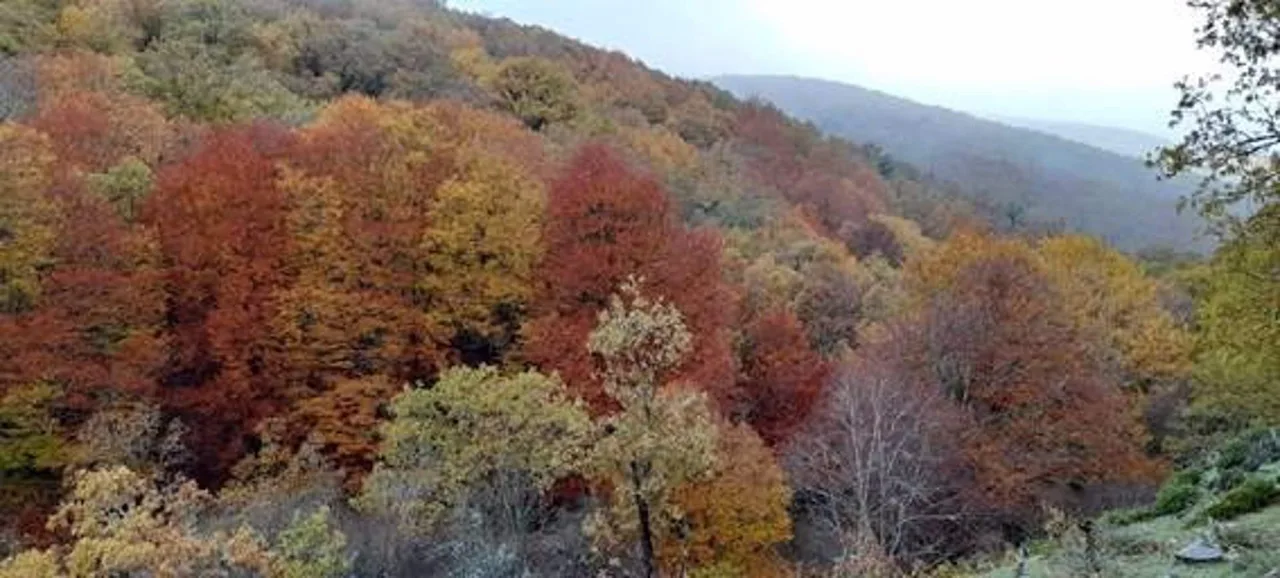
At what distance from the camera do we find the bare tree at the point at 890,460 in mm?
28641

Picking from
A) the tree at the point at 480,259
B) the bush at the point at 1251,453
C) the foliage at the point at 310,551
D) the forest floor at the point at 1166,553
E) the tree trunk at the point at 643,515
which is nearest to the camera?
the forest floor at the point at 1166,553

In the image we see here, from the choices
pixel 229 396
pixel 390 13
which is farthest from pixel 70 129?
Result: pixel 390 13

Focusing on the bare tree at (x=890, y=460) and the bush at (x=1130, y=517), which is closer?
the bush at (x=1130, y=517)

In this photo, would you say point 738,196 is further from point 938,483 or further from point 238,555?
point 238,555

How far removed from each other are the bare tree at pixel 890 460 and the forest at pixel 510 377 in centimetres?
15

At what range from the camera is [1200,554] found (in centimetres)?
1042

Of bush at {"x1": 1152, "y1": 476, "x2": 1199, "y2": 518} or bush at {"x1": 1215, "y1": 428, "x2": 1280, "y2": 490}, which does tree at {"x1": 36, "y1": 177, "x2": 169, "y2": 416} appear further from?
bush at {"x1": 1215, "y1": 428, "x2": 1280, "y2": 490}

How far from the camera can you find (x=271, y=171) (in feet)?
113

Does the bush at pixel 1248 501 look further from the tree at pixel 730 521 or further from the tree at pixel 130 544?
the tree at pixel 130 544

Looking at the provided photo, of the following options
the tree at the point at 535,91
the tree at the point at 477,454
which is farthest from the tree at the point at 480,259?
the tree at the point at 535,91

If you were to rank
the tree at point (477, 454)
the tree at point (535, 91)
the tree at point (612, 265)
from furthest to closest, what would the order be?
1. the tree at point (535, 91)
2. the tree at point (612, 265)
3. the tree at point (477, 454)

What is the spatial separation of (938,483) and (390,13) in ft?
269

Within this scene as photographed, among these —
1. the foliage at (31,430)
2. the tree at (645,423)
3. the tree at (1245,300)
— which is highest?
the tree at (1245,300)

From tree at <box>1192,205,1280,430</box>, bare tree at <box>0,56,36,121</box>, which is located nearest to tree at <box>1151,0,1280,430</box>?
tree at <box>1192,205,1280,430</box>
